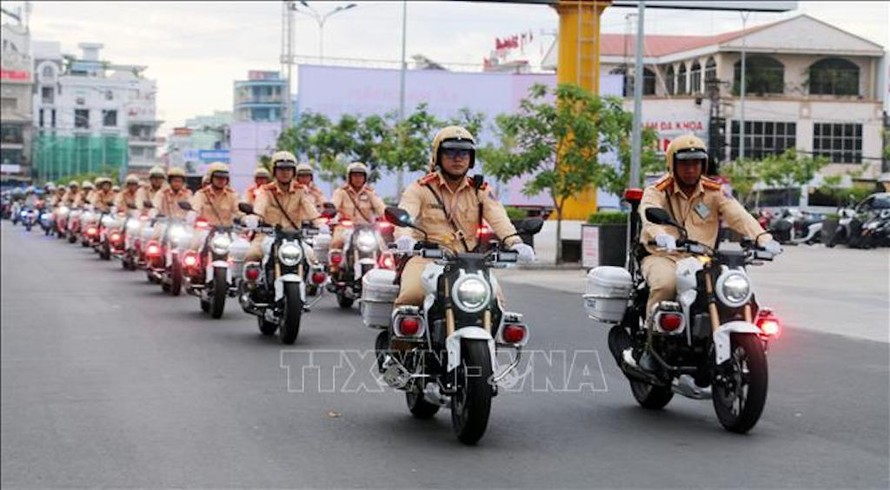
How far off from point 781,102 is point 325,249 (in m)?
60.5

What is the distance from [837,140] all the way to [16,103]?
91931 mm

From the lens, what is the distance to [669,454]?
324 inches

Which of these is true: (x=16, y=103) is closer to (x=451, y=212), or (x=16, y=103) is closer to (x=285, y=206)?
(x=285, y=206)

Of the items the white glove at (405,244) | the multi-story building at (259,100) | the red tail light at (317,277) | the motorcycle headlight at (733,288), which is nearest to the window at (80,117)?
the multi-story building at (259,100)

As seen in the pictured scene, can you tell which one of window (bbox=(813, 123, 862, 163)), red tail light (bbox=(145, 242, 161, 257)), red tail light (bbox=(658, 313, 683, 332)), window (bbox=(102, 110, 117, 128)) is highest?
window (bbox=(102, 110, 117, 128))

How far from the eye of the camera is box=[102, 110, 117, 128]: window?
14500 centimetres

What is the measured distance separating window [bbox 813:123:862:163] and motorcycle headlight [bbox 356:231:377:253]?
58899 millimetres

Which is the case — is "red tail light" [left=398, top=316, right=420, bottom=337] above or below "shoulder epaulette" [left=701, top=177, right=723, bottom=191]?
below

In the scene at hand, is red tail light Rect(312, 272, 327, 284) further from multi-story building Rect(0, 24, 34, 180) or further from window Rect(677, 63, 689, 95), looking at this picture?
multi-story building Rect(0, 24, 34, 180)

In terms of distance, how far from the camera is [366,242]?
17250 mm

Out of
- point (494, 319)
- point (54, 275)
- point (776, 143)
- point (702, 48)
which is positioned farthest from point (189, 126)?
point (494, 319)

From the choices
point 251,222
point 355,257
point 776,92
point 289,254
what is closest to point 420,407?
point 251,222

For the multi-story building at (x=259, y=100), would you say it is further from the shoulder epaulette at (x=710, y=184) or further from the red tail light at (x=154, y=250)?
the shoulder epaulette at (x=710, y=184)

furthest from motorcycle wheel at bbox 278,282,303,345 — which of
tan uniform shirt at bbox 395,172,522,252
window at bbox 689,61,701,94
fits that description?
window at bbox 689,61,701,94
